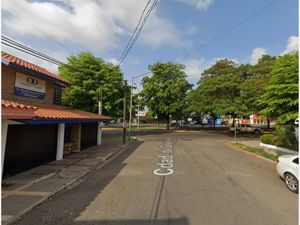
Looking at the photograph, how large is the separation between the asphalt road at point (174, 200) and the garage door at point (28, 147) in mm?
3085

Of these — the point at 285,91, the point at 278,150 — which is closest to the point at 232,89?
the point at 278,150

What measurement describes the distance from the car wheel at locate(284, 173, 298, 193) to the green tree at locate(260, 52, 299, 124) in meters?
5.16

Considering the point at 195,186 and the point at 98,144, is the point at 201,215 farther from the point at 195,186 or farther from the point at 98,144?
the point at 98,144

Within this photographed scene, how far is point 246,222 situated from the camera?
4719mm

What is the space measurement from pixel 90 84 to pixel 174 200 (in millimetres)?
18816

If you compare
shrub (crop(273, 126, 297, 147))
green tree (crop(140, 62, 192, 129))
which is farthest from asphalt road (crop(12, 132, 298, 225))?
green tree (crop(140, 62, 192, 129))

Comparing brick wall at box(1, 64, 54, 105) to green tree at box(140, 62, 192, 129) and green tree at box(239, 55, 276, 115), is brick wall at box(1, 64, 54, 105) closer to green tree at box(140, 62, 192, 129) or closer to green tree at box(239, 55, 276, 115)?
green tree at box(239, 55, 276, 115)

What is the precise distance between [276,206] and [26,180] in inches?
330

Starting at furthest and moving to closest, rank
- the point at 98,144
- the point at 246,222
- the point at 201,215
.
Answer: the point at 98,144, the point at 201,215, the point at 246,222

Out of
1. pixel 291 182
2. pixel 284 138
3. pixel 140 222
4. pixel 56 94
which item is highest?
pixel 56 94

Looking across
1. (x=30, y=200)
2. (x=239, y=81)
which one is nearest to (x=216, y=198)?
(x=30, y=200)

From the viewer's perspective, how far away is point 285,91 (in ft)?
35.9

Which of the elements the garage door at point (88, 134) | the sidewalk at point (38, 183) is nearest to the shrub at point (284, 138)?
the sidewalk at point (38, 183)

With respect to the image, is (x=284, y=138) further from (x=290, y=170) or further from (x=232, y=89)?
(x=232, y=89)
